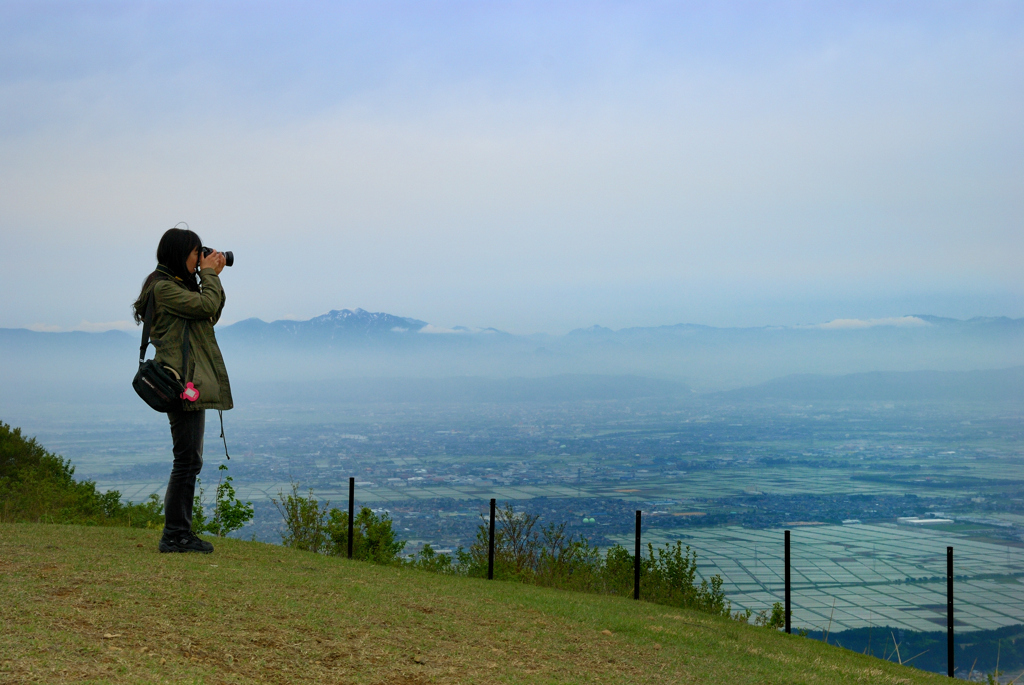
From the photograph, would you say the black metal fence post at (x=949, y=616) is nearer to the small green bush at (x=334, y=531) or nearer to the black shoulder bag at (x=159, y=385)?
the small green bush at (x=334, y=531)

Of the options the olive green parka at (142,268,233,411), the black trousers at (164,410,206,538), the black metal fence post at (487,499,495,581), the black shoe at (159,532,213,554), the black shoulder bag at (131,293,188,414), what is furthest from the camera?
the black metal fence post at (487,499,495,581)

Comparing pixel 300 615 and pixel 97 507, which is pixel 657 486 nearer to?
pixel 97 507

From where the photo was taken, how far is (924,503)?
278ft

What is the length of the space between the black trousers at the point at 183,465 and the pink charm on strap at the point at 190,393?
0.21 meters

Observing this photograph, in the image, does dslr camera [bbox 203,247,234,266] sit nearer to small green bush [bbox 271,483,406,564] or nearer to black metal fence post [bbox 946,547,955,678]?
small green bush [bbox 271,483,406,564]

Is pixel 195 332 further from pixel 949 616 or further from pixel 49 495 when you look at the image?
pixel 49 495

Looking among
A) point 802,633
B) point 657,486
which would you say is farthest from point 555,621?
point 657,486

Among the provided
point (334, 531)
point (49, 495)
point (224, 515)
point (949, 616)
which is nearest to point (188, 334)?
point (334, 531)

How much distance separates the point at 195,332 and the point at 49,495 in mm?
7898

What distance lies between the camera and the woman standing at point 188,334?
16.6 ft

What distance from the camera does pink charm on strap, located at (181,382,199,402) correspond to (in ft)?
16.4

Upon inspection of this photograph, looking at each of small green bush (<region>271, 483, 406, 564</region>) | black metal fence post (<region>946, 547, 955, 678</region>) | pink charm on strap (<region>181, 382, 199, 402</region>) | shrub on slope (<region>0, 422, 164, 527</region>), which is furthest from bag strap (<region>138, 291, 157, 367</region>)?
black metal fence post (<region>946, 547, 955, 678</region>)

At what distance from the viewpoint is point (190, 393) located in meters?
5.02

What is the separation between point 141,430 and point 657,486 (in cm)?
6995
